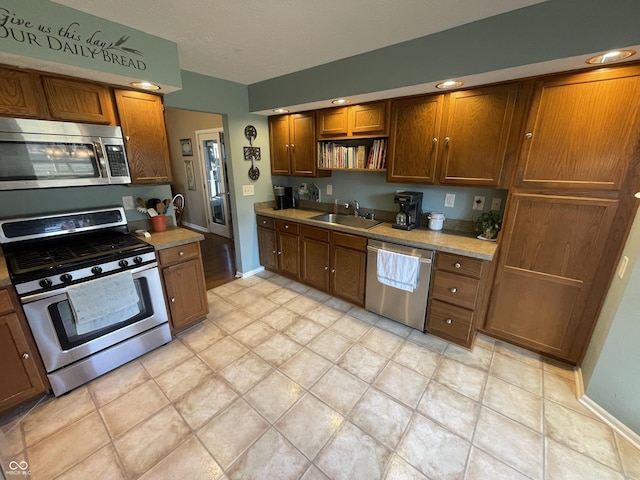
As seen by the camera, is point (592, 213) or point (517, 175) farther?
point (517, 175)

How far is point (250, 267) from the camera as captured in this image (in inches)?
149

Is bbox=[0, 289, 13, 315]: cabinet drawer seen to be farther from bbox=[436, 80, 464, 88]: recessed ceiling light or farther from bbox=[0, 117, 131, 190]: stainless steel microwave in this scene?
bbox=[436, 80, 464, 88]: recessed ceiling light

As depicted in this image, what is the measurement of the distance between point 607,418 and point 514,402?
1.66 feet

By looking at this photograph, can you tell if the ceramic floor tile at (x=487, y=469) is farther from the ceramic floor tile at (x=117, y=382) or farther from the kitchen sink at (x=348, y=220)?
the ceramic floor tile at (x=117, y=382)

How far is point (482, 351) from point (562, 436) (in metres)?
0.74

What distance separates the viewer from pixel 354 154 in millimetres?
2945

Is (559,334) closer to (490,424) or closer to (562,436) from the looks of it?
(562,436)

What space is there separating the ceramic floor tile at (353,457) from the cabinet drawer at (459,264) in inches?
54.2

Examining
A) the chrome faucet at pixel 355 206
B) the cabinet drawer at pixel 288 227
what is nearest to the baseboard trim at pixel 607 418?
the chrome faucet at pixel 355 206

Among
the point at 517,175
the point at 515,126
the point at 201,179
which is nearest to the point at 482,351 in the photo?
the point at 517,175

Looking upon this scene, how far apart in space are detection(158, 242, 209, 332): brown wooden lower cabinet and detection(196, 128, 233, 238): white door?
8.86ft

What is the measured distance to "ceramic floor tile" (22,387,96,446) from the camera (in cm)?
161

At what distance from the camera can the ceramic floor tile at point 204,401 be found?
67.1 inches

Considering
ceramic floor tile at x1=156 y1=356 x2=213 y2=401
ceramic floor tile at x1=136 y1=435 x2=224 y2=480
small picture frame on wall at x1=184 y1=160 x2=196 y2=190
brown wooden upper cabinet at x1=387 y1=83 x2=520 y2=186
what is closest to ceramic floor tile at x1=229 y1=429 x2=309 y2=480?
ceramic floor tile at x1=136 y1=435 x2=224 y2=480
